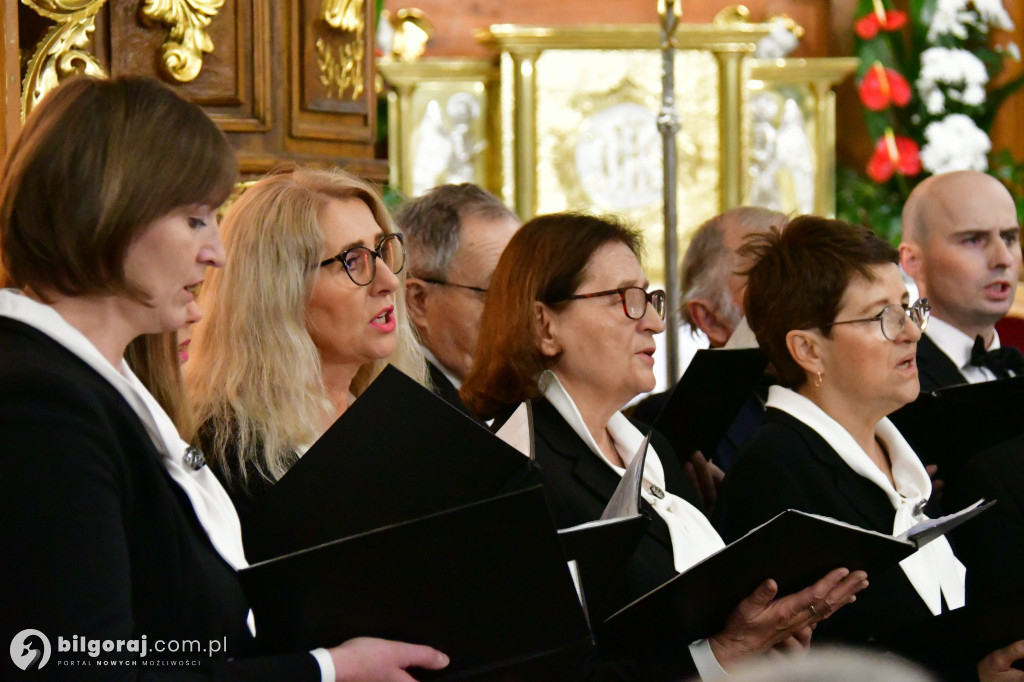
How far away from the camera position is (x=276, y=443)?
8.16 ft

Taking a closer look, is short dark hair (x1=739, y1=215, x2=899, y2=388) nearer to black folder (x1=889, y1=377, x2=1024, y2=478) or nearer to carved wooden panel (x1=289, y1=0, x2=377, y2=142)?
black folder (x1=889, y1=377, x2=1024, y2=478)

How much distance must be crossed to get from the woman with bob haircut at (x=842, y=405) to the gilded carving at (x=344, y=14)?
1676mm

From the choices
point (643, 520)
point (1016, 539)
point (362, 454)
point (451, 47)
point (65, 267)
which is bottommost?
point (1016, 539)

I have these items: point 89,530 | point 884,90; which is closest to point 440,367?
point 89,530

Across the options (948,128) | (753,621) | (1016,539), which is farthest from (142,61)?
(948,128)

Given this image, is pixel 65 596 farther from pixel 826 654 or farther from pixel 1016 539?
pixel 1016 539

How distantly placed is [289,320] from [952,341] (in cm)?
245

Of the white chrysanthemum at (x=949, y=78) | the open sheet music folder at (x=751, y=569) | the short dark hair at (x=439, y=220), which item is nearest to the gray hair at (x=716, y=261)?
the short dark hair at (x=439, y=220)

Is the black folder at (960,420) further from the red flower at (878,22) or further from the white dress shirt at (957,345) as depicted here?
the red flower at (878,22)

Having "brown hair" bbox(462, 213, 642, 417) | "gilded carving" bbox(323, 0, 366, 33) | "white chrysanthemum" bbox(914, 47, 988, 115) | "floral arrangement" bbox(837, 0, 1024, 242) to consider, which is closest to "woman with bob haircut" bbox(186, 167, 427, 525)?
"brown hair" bbox(462, 213, 642, 417)

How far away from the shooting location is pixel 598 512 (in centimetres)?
286

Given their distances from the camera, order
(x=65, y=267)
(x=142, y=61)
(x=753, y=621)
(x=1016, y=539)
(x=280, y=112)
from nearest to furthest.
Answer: (x=65, y=267) → (x=753, y=621) → (x=1016, y=539) → (x=142, y=61) → (x=280, y=112)

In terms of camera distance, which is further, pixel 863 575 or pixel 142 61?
pixel 142 61

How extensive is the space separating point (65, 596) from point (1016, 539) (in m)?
2.35
